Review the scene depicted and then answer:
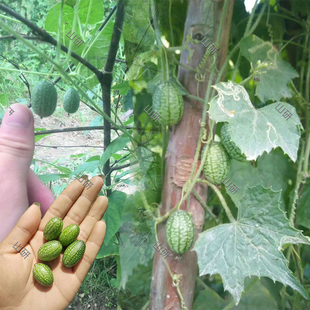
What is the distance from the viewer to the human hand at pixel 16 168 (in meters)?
0.61

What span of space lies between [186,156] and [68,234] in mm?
378

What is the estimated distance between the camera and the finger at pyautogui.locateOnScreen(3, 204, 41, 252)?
2.12ft

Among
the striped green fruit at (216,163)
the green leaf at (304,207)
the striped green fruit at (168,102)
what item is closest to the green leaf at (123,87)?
the striped green fruit at (168,102)

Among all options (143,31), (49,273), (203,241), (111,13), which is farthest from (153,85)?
(49,273)

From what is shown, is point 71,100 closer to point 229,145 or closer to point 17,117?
point 17,117

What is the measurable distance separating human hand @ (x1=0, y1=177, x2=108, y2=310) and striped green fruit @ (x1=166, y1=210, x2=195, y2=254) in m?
0.27

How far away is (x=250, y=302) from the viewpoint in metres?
0.69

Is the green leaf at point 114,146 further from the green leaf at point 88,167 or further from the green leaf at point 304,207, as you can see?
the green leaf at point 304,207

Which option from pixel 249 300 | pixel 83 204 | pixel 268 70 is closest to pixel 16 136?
pixel 83 204

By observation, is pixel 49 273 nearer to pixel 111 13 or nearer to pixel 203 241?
pixel 203 241

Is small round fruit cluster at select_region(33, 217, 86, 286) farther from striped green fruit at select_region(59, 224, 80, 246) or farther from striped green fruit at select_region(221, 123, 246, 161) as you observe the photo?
striped green fruit at select_region(221, 123, 246, 161)

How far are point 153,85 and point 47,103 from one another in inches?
10.6

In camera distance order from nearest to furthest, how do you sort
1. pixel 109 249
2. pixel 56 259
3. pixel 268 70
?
pixel 268 70
pixel 56 259
pixel 109 249

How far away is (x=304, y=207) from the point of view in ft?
2.23
